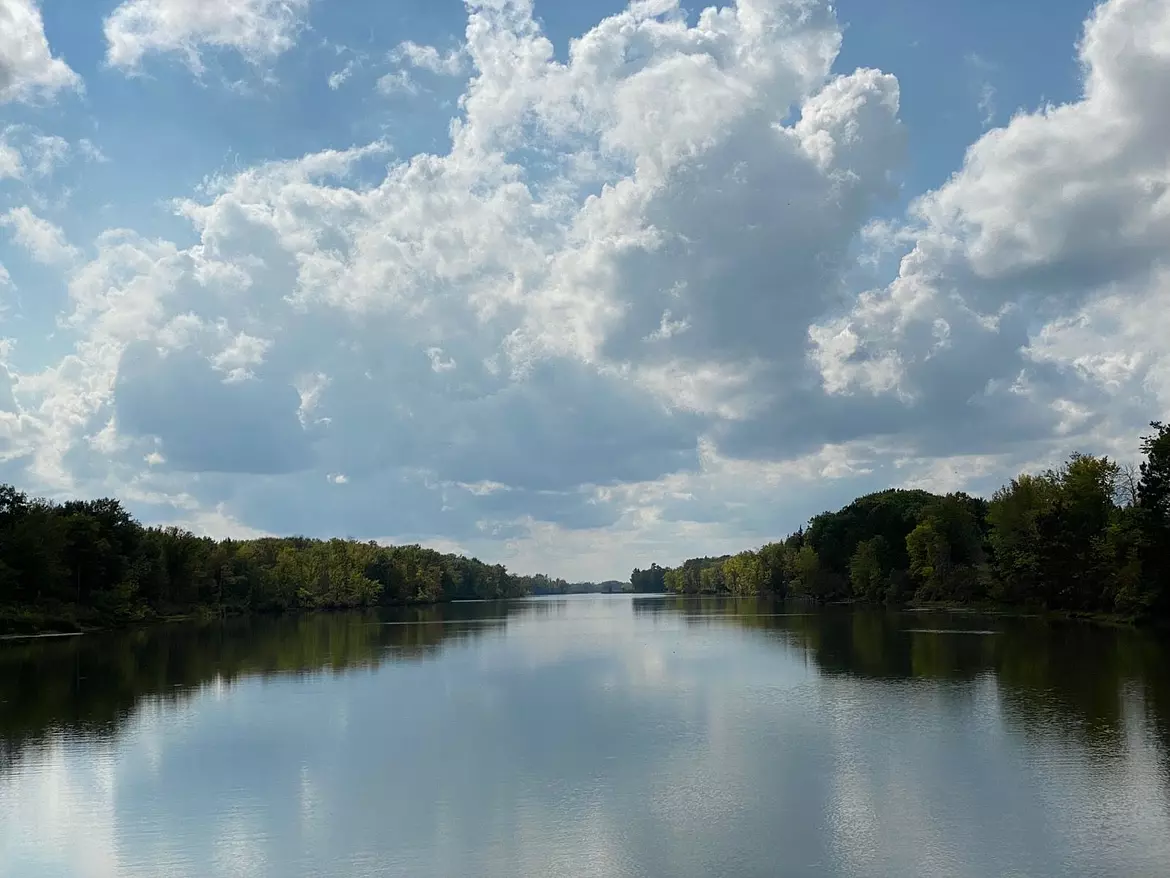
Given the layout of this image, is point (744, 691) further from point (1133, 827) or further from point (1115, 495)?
point (1115, 495)

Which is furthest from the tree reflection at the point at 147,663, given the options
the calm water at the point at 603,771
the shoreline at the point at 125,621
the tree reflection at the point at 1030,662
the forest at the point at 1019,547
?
the forest at the point at 1019,547

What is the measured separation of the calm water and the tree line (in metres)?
42.0

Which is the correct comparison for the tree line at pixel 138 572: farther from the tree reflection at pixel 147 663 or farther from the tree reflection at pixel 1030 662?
the tree reflection at pixel 1030 662

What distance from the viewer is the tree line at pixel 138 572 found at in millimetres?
80688

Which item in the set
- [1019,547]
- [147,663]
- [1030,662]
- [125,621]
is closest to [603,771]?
[1030,662]

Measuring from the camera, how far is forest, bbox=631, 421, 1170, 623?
5981 cm

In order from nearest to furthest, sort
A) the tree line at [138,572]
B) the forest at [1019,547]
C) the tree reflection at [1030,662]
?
1. the tree reflection at [1030,662]
2. the forest at [1019,547]
3. the tree line at [138,572]

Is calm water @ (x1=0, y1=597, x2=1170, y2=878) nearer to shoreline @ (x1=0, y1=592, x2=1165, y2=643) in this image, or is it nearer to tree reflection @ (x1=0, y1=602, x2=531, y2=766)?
tree reflection @ (x1=0, y1=602, x2=531, y2=766)

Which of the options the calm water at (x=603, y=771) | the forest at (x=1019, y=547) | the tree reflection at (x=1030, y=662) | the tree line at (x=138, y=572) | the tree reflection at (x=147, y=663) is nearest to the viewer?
the calm water at (x=603, y=771)

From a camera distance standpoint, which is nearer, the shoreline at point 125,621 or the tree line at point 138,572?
the shoreline at point 125,621

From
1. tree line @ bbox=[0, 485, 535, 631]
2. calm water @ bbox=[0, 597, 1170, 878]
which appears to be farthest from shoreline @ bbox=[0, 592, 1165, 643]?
calm water @ bbox=[0, 597, 1170, 878]

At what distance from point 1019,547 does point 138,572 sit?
273ft

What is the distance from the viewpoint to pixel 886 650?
5147 cm

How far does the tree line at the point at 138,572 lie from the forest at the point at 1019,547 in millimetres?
74465
